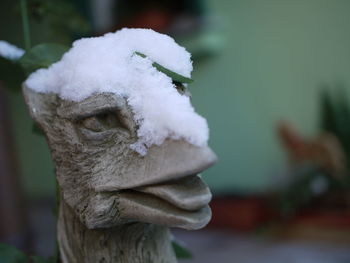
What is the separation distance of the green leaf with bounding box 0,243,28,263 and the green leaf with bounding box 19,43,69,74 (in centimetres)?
21

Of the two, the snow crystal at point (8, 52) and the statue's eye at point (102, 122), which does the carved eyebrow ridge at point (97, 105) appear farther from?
the snow crystal at point (8, 52)

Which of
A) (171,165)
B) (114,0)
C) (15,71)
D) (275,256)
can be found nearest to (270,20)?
(114,0)

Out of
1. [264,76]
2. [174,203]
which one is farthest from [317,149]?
[174,203]

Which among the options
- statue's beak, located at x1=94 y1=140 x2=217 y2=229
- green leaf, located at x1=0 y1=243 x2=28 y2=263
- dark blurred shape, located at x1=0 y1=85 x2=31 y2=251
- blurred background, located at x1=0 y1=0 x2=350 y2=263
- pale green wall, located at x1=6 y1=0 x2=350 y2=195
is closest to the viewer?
statue's beak, located at x1=94 y1=140 x2=217 y2=229

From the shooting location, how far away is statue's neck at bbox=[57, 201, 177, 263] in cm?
47

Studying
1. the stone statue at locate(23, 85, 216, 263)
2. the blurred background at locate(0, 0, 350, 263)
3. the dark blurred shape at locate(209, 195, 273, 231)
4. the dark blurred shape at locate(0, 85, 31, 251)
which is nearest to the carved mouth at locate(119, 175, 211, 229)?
the stone statue at locate(23, 85, 216, 263)

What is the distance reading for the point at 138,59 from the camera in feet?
1.47

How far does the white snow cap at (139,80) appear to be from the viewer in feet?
1.32

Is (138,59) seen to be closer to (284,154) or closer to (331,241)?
(331,241)

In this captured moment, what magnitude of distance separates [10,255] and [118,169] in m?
0.21

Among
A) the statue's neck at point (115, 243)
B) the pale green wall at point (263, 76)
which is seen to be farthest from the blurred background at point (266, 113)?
the statue's neck at point (115, 243)

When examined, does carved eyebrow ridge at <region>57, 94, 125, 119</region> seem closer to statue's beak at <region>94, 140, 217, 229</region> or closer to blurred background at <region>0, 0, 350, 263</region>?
statue's beak at <region>94, 140, 217, 229</region>

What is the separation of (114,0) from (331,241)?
5.97 feet

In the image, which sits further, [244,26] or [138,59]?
[244,26]
